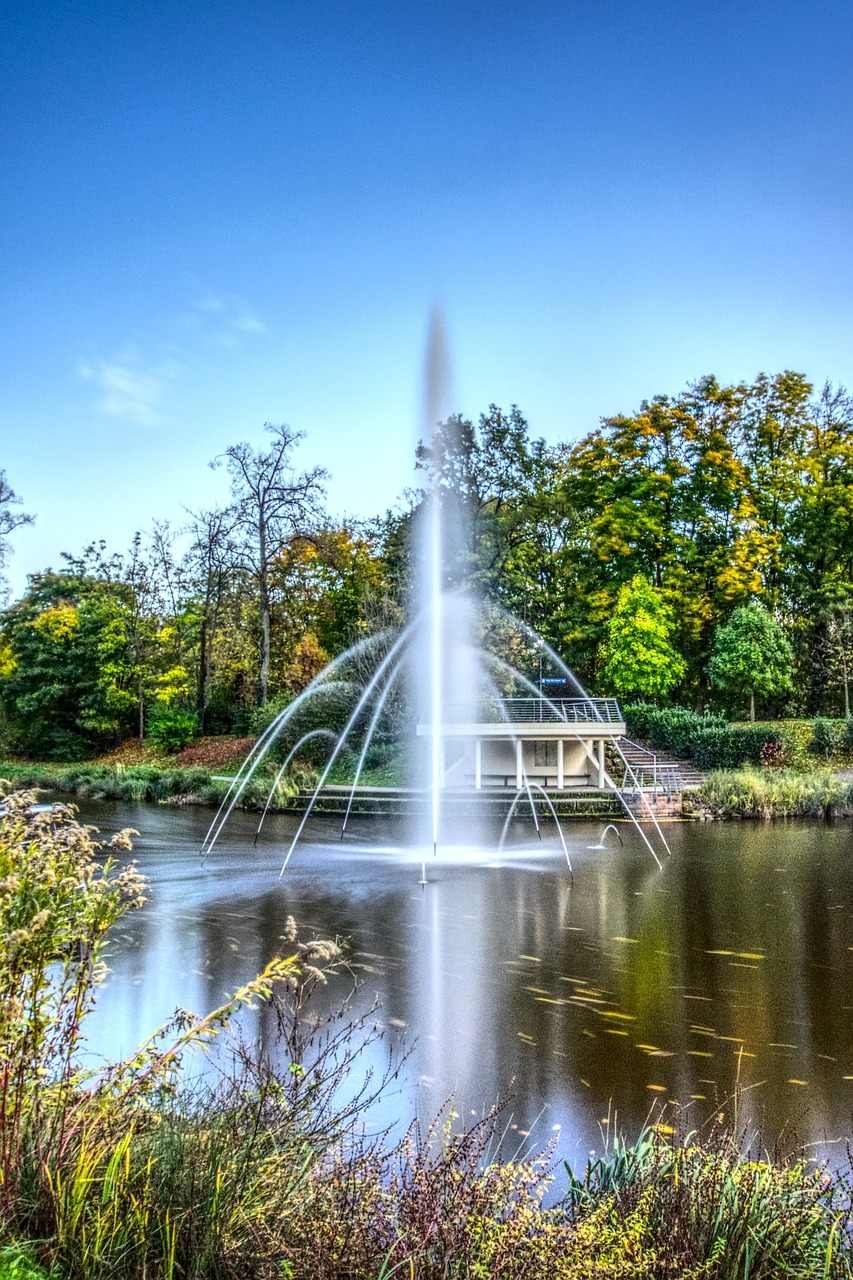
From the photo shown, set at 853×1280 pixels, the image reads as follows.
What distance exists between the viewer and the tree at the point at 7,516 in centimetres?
3791

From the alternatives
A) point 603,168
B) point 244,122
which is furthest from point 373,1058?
point 603,168

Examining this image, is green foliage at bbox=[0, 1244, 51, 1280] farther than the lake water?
No

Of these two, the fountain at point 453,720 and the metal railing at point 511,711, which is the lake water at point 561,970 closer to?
the fountain at point 453,720

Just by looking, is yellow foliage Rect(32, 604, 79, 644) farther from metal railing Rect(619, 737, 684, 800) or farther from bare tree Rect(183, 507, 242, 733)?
metal railing Rect(619, 737, 684, 800)

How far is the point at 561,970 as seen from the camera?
8.26m

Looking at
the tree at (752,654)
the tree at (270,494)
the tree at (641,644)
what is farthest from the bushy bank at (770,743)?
the tree at (270,494)

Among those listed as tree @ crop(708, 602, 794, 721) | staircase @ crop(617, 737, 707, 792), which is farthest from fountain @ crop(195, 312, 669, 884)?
tree @ crop(708, 602, 794, 721)

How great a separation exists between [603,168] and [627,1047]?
17.1m

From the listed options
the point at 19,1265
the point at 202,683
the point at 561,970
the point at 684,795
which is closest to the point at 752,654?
the point at 684,795

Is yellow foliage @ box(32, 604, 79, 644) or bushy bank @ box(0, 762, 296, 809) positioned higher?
yellow foliage @ box(32, 604, 79, 644)

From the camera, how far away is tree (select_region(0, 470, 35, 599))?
37.9 meters

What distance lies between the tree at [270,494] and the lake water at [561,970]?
2525 centimetres

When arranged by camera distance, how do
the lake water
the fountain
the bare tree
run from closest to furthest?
1. the lake water
2. the fountain
3. the bare tree

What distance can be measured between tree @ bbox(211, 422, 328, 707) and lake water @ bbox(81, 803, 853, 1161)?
82.8 feet
